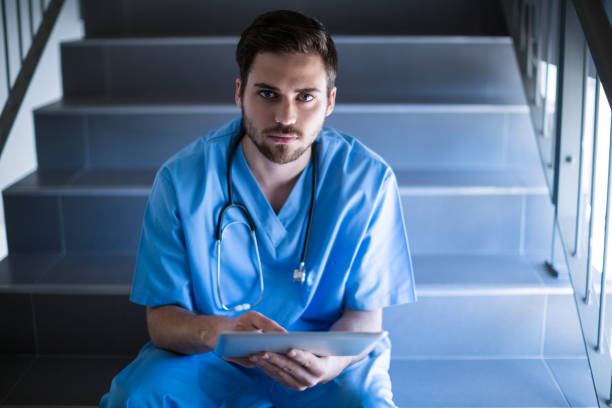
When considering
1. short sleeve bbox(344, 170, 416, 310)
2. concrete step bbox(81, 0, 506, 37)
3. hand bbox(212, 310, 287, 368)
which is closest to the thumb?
hand bbox(212, 310, 287, 368)

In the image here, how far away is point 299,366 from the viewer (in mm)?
1201

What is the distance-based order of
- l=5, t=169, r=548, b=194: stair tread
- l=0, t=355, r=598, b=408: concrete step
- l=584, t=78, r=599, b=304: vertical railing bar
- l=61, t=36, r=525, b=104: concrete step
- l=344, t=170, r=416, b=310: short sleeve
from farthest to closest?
l=61, t=36, r=525, b=104: concrete step < l=5, t=169, r=548, b=194: stair tread < l=0, t=355, r=598, b=408: concrete step < l=584, t=78, r=599, b=304: vertical railing bar < l=344, t=170, r=416, b=310: short sleeve

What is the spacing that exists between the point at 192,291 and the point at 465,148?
1.12m

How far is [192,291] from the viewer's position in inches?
55.6

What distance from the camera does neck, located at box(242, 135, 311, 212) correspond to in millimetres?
1426

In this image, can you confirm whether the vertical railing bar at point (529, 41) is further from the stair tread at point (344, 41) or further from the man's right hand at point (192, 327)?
the man's right hand at point (192, 327)

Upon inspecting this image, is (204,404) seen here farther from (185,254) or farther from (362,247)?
(362,247)

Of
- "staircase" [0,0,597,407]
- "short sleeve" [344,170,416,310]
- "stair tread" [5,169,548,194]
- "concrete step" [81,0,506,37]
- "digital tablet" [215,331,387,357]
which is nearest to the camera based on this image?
"digital tablet" [215,331,387,357]

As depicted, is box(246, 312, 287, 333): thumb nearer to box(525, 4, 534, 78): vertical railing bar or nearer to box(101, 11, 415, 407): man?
box(101, 11, 415, 407): man

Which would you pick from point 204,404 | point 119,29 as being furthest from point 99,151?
point 204,404

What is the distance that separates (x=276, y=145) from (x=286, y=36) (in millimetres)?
207

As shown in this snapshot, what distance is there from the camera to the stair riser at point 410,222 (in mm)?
1984

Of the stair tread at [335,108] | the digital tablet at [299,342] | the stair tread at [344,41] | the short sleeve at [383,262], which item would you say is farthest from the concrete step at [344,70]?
the digital tablet at [299,342]

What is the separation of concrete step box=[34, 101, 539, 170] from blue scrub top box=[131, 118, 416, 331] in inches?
28.9
